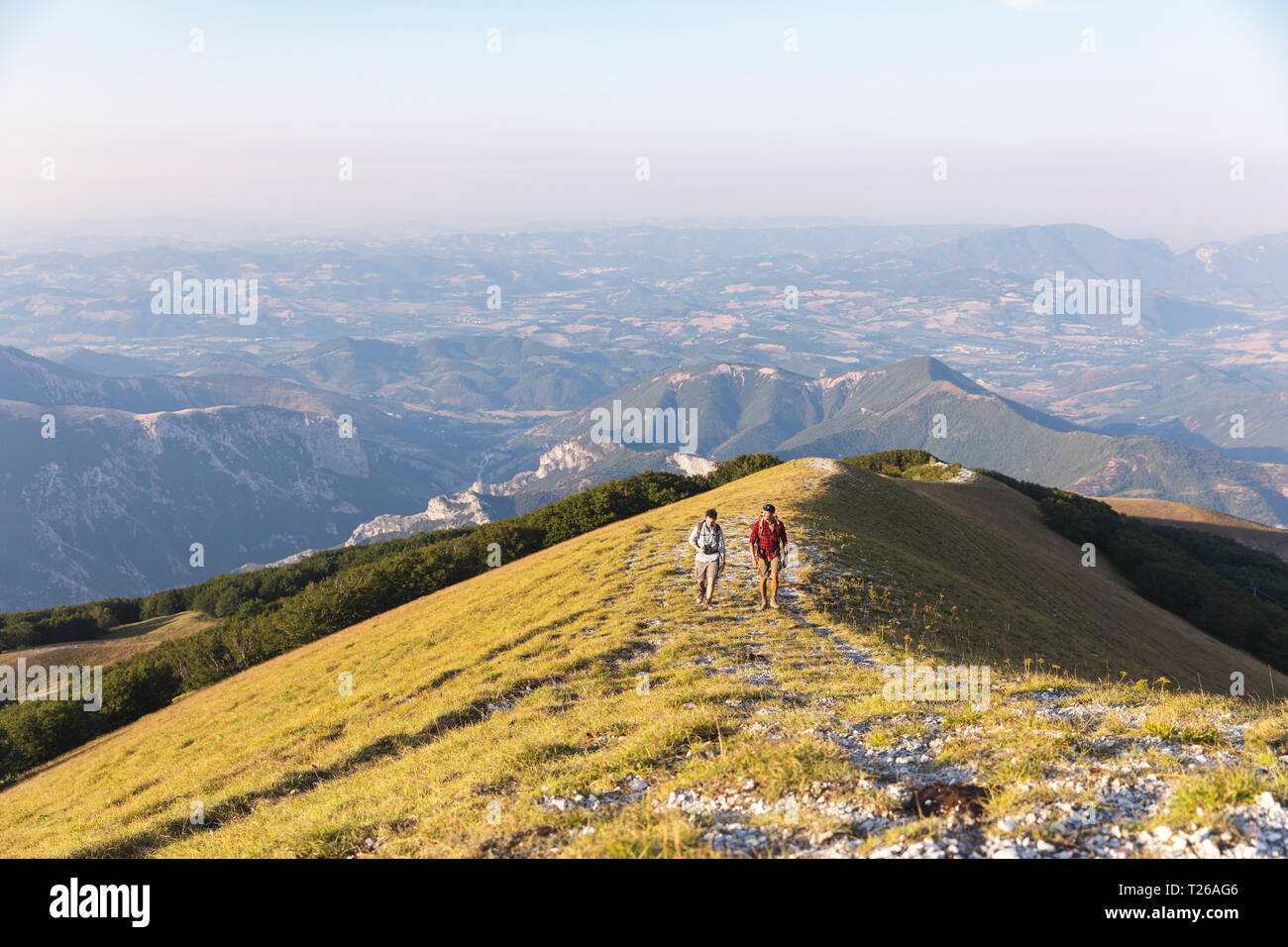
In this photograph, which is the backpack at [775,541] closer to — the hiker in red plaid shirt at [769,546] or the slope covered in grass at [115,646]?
the hiker in red plaid shirt at [769,546]

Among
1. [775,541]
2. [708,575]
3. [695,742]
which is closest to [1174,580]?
[775,541]

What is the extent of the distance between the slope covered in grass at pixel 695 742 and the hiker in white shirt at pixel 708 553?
3.34ft

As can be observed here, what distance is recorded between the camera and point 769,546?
2083cm

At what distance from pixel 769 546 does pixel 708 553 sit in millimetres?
2079

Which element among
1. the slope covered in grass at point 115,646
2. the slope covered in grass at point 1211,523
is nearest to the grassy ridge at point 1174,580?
the slope covered in grass at point 1211,523

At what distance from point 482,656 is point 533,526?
36448 mm

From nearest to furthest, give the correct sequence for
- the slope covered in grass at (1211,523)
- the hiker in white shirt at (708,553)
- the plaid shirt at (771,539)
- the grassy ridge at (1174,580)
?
the plaid shirt at (771,539), the hiker in white shirt at (708,553), the grassy ridge at (1174,580), the slope covered in grass at (1211,523)

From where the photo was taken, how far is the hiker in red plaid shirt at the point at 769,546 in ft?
68.1

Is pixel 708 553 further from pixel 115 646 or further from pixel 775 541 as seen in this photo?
pixel 115 646

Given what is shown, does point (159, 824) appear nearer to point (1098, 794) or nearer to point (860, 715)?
point (860, 715)

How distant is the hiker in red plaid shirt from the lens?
818 inches

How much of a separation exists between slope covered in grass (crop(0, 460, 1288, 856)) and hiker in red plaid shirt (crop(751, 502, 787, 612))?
1.21 meters

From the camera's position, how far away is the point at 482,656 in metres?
21.0
